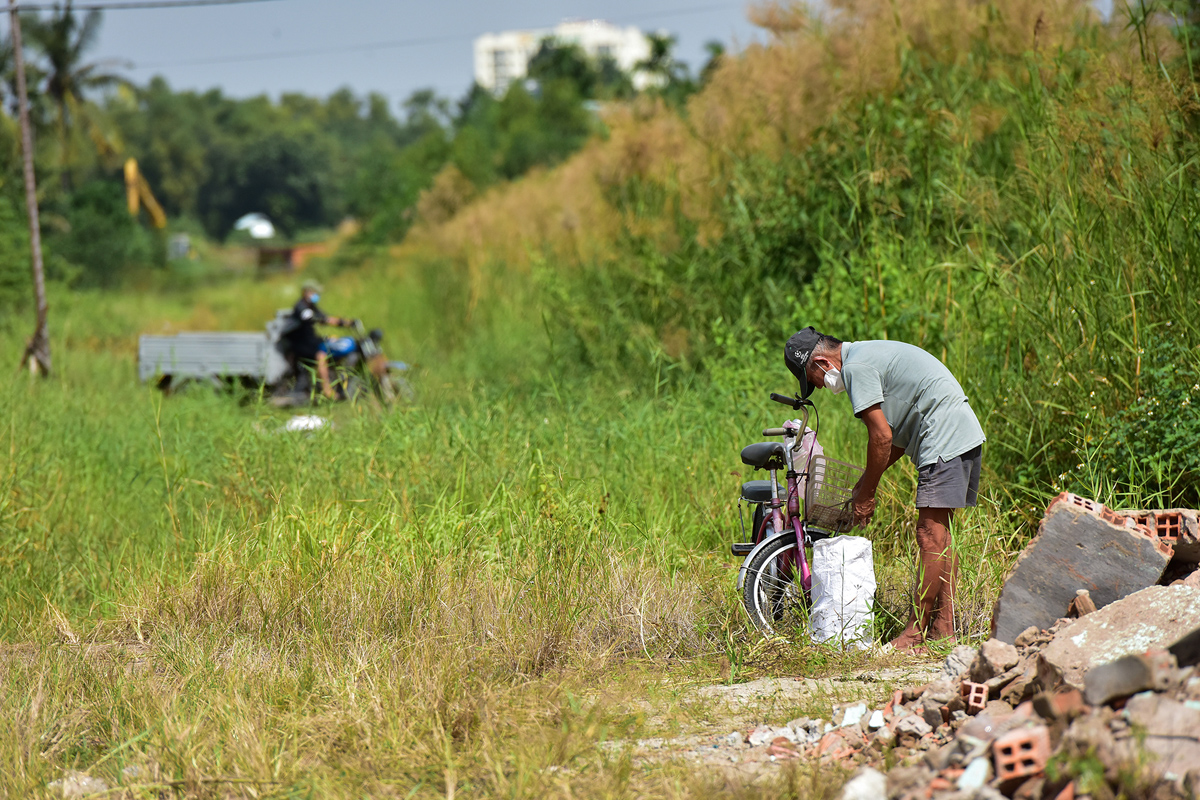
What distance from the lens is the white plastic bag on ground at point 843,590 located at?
14.8ft

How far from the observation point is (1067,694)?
3062mm

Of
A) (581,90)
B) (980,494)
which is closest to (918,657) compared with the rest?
(980,494)

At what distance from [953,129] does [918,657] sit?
4.03 metres

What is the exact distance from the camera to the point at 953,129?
703 centimetres

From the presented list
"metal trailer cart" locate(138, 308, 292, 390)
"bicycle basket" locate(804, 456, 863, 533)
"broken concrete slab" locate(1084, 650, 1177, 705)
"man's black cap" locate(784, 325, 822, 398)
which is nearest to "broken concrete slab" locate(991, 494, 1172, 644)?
"bicycle basket" locate(804, 456, 863, 533)

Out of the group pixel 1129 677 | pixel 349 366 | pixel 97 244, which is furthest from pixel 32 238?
pixel 97 244

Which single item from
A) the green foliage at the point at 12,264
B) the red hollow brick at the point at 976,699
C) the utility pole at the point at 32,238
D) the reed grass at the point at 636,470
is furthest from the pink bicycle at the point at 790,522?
the green foliage at the point at 12,264

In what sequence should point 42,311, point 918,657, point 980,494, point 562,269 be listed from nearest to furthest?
point 918,657, point 980,494, point 562,269, point 42,311

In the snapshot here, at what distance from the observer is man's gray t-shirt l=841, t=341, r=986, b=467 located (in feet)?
14.8

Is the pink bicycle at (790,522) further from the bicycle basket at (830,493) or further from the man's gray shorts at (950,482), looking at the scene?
the man's gray shorts at (950,482)

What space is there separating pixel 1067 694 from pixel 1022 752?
28cm

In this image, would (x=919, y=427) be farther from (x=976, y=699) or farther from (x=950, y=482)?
(x=976, y=699)

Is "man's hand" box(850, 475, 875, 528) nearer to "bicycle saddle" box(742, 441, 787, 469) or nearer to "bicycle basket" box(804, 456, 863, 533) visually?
"bicycle basket" box(804, 456, 863, 533)

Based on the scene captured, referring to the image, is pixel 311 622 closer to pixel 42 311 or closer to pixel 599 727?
pixel 599 727
